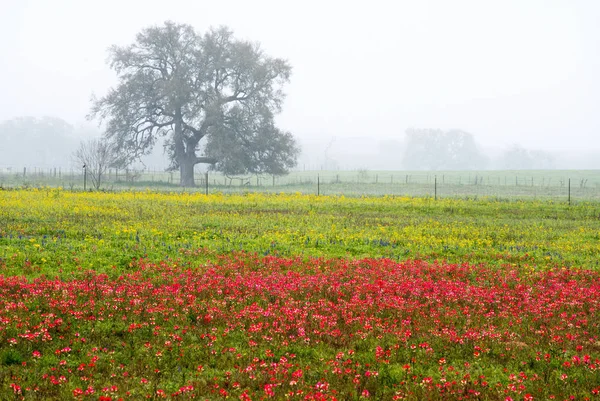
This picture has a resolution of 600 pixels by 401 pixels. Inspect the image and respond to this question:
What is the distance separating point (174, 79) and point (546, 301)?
5234cm

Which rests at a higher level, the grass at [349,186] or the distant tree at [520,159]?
the distant tree at [520,159]

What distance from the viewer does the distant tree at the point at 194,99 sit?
60.0 m

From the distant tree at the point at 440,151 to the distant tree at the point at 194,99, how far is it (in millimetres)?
119407

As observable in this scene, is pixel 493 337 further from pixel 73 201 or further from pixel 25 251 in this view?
pixel 73 201

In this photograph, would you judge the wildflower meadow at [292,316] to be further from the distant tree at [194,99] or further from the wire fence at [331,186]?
the distant tree at [194,99]

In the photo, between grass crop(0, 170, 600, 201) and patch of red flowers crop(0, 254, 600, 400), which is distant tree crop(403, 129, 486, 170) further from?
patch of red flowers crop(0, 254, 600, 400)

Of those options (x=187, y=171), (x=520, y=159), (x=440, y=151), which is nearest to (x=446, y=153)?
(x=440, y=151)

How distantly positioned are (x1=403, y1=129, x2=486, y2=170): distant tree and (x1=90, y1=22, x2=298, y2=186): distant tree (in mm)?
119407

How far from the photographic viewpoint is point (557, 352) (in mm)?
8586

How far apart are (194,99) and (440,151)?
129181 millimetres

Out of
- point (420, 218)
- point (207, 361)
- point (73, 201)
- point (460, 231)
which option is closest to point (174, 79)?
point (73, 201)

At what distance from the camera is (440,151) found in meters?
176

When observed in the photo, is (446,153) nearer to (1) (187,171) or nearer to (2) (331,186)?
(2) (331,186)

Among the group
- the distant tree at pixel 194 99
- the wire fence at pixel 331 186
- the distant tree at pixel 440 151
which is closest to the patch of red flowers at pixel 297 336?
the wire fence at pixel 331 186
